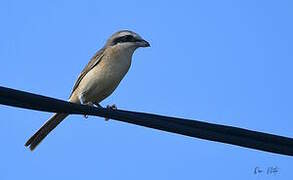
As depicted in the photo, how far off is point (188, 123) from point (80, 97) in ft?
15.5

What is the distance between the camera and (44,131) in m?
8.81

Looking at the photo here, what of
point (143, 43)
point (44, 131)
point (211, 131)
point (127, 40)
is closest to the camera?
point (211, 131)

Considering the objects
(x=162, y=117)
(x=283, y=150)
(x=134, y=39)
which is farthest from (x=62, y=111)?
(x=134, y=39)

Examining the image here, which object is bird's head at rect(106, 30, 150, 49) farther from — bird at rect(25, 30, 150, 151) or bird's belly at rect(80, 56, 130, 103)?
bird's belly at rect(80, 56, 130, 103)

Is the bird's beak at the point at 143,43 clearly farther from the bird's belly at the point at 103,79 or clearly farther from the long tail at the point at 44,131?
the long tail at the point at 44,131

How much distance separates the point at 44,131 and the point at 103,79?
3.58ft

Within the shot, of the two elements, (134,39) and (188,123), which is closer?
(188,123)

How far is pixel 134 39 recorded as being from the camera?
9.55 metres

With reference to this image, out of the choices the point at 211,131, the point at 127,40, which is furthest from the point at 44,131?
the point at 211,131

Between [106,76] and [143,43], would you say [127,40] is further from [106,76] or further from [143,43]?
[106,76]

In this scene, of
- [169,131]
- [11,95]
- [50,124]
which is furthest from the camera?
[50,124]

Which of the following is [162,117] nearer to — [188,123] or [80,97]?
[188,123]

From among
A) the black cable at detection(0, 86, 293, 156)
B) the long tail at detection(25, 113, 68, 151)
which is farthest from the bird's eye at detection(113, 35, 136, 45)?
the black cable at detection(0, 86, 293, 156)

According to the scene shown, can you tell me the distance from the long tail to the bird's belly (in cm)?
54
